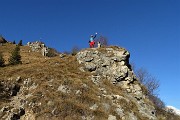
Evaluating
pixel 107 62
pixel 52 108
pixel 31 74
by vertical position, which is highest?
pixel 107 62

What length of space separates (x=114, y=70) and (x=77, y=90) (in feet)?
26.5

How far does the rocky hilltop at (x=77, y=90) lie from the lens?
27469mm

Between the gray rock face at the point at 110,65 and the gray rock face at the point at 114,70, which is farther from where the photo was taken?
the gray rock face at the point at 110,65

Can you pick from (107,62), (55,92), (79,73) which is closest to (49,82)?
(55,92)

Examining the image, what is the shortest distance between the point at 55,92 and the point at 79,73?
5.94 meters

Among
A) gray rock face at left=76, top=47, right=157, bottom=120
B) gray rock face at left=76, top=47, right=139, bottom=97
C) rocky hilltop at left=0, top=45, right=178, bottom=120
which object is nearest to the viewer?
rocky hilltop at left=0, top=45, right=178, bottom=120

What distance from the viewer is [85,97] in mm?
29828

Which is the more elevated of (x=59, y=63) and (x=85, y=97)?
(x=59, y=63)

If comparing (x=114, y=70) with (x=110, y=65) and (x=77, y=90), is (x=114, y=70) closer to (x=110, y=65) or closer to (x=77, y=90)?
(x=110, y=65)

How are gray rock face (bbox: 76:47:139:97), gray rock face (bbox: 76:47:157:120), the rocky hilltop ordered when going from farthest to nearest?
gray rock face (bbox: 76:47:139:97) → gray rock face (bbox: 76:47:157:120) → the rocky hilltop

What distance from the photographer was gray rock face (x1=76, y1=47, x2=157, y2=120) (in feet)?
113

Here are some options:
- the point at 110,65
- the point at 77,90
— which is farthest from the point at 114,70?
the point at 77,90

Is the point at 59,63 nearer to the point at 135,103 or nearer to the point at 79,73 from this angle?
the point at 79,73

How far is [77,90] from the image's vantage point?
30688mm
